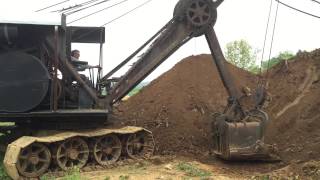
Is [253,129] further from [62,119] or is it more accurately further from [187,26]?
[62,119]

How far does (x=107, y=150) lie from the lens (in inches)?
498

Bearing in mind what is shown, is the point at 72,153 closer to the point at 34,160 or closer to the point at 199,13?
the point at 34,160

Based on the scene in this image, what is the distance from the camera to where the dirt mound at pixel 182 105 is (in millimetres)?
15067

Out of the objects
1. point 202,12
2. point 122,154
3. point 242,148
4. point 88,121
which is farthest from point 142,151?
point 202,12

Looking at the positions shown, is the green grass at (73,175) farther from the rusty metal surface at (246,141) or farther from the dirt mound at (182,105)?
the rusty metal surface at (246,141)

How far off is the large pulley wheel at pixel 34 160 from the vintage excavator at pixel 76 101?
0.02 metres

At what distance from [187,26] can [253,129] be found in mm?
2859

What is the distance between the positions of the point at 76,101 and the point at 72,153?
1369 mm

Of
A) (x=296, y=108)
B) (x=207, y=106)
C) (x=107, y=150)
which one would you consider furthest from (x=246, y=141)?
(x=207, y=106)

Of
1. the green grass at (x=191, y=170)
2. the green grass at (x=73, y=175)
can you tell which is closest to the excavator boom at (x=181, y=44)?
the green grass at (x=191, y=170)

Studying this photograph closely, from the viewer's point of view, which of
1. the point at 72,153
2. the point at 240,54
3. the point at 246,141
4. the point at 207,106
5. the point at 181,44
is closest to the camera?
the point at 72,153

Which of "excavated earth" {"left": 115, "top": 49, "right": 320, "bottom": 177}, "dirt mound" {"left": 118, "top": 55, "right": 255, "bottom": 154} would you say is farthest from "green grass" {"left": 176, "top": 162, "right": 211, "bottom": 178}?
"dirt mound" {"left": 118, "top": 55, "right": 255, "bottom": 154}

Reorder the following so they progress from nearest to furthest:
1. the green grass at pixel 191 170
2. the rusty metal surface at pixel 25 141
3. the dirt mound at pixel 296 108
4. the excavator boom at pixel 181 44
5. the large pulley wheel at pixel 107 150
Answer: the green grass at pixel 191 170 < the rusty metal surface at pixel 25 141 < the large pulley wheel at pixel 107 150 < the excavator boom at pixel 181 44 < the dirt mound at pixel 296 108

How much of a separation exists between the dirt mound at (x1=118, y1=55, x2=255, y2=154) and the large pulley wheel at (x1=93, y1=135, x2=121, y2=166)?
1838 mm
